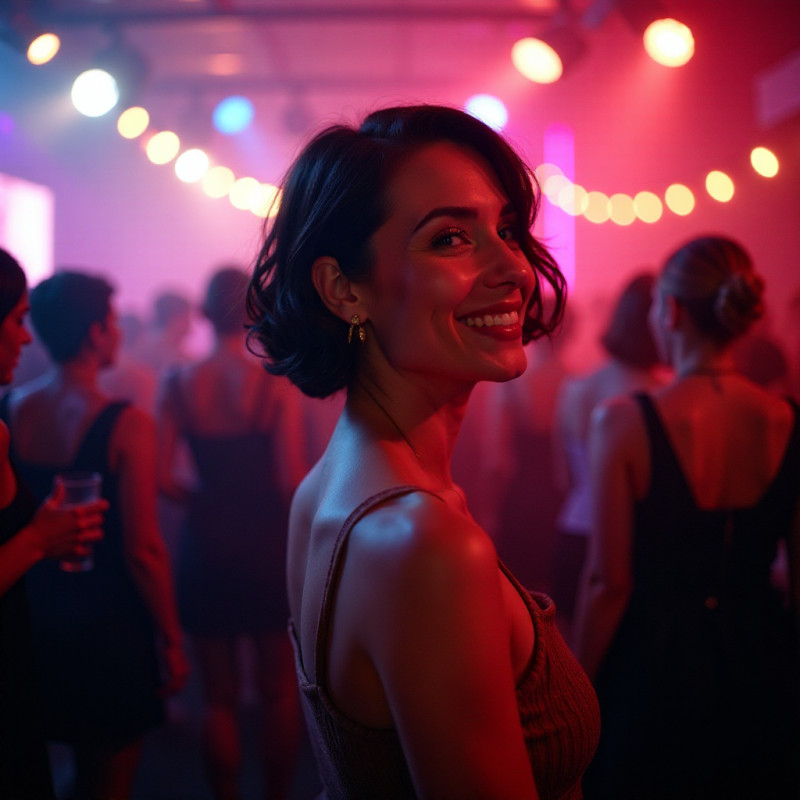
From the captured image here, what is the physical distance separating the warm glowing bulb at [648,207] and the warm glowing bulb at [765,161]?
289cm

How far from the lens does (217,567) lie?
102 inches

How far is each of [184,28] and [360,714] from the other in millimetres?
6446

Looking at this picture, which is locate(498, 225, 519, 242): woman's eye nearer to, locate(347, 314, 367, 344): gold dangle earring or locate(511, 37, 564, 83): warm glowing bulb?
locate(347, 314, 367, 344): gold dangle earring

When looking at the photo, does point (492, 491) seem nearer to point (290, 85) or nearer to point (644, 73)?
point (290, 85)

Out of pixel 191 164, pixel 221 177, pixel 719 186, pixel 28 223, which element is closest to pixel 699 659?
pixel 719 186

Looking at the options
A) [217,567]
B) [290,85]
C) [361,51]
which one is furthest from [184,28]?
[217,567]

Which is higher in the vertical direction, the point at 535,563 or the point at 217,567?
the point at 217,567

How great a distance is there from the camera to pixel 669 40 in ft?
11.3

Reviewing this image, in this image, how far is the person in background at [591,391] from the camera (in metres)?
2.69

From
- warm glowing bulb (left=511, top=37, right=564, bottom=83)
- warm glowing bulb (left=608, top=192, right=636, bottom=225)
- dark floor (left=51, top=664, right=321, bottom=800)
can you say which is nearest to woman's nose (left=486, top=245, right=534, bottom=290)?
dark floor (left=51, top=664, right=321, bottom=800)

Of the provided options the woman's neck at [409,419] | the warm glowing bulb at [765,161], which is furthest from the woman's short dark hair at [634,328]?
the warm glowing bulb at [765,161]

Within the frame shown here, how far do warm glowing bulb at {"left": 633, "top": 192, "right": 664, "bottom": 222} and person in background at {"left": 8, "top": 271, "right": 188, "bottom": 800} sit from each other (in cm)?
678

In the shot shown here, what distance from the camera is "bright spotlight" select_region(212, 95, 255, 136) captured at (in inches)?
256

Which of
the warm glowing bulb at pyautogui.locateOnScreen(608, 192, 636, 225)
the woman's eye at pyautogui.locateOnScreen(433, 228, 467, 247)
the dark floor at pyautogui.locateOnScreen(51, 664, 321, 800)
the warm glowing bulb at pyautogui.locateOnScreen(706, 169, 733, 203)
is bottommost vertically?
the dark floor at pyautogui.locateOnScreen(51, 664, 321, 800)
